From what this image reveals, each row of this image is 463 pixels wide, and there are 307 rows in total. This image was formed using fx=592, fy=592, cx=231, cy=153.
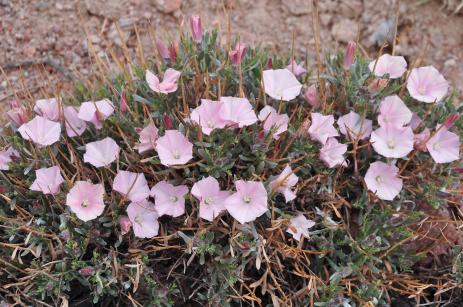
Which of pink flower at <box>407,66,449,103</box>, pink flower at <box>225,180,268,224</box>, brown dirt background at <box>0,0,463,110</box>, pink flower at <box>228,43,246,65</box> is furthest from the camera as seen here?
brown dirt background at <box>0,0,463,110</box>

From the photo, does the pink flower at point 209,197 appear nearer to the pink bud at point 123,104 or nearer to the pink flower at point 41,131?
the pink bud at point 123,104

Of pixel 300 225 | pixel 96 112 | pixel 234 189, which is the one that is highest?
pixel 96 112

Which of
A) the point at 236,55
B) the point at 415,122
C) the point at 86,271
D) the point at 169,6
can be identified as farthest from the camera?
the point at 169,6

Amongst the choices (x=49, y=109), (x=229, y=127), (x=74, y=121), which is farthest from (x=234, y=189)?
(x=49, y=109)

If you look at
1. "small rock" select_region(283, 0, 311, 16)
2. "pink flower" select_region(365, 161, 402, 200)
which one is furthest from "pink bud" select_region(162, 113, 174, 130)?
"small rock" select_region(283, 0, 311, 16)

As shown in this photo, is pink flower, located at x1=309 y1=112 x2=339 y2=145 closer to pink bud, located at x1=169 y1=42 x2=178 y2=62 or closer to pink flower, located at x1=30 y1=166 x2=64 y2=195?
pink bud, located at x1=169 y1=42 x2=178 y2=62

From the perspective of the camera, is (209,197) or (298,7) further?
(298,7)

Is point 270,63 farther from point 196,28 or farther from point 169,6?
point 169,6

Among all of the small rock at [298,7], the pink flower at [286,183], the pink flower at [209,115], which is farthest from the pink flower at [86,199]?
the small rock at [298,7]
